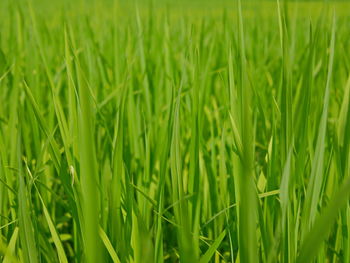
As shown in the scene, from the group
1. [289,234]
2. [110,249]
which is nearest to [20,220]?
[110,249]

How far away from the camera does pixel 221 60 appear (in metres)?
1.18

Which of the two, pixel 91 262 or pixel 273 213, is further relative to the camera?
pixel 273 213

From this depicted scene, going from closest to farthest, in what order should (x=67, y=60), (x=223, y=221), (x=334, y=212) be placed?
(x=334, y=212) → (x=67, y=60) → (x=223, y=221)

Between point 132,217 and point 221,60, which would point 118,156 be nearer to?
point 132,217

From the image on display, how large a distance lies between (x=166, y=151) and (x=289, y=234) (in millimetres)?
133

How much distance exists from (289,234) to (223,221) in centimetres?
19

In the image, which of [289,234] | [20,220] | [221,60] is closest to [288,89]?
[289,234]

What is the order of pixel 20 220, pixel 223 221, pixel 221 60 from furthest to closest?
pixel 221 60, pixel 223 221, pixel 20 220

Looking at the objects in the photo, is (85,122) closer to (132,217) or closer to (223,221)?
(132,217)

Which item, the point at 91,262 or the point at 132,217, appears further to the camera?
the point at 132,217

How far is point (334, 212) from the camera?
0.20m

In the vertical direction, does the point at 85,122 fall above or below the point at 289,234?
→ above

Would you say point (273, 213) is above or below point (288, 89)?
below

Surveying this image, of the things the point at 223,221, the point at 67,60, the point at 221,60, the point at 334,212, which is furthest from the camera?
the point at 221,60
